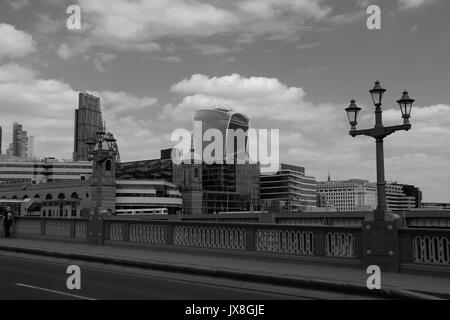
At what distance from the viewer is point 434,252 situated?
12.6 m

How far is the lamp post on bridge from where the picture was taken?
1327cm

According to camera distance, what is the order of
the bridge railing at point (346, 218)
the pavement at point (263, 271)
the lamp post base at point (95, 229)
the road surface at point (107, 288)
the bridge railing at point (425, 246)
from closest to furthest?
1. the road surface at point (107, 288)
2. the pavement at point (263, 271)
3. the bridge railing at point (425, 246)
4. the lamp post base at point (95, 229)
5. the bridge railing at point (346, 218)

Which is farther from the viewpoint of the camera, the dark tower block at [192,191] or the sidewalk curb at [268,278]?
the dark tower block at [192,191]

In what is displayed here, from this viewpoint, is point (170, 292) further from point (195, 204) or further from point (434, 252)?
point (195, 204)

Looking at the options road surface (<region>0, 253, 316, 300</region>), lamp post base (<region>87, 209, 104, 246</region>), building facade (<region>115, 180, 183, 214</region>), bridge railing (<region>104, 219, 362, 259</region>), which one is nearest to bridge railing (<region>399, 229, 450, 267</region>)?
bridge railing (<region>104, 219, 362, 259</region>)

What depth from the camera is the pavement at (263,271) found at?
1091 centimetres

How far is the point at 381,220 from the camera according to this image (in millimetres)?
13602

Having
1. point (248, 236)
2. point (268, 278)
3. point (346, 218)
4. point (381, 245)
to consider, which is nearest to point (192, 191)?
point (346, 218)

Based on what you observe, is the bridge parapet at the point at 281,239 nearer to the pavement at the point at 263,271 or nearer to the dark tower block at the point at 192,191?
the pavement at the point at 263,271

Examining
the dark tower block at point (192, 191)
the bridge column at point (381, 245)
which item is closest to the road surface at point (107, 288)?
the bridge column at point (381, 245)

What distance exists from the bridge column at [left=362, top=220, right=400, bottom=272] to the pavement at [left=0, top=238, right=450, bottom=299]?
0.42 m

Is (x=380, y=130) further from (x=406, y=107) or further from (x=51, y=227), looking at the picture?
(x=51, y=227)

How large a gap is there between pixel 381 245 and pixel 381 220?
659 mm
